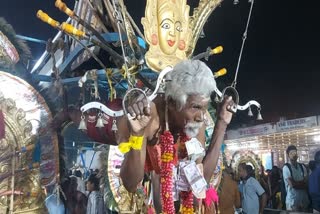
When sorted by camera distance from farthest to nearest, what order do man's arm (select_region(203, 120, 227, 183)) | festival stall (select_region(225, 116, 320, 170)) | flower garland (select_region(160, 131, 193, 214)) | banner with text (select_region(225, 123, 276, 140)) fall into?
banner with text (select_region(225, 123, 276, 140)) → festival stall (select_region(225, 116, 320, 170)) → man's arm (select_region(203, 120, 227, 183)) → flower garland (select_region(160, 131, 193, 214))

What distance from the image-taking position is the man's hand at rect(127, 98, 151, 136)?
1574mm

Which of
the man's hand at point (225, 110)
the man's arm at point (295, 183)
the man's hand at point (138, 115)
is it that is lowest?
the man's arm at point (295, 183)

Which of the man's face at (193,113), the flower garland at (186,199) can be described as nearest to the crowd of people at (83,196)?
the flower garland at (186,199)

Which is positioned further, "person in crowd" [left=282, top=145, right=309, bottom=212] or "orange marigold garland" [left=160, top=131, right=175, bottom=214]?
"person in crowd" [left=282, top=145, right=309, bottom=212]

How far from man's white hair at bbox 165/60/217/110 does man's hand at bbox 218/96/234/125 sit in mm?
453

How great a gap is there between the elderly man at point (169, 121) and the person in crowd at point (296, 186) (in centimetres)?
345

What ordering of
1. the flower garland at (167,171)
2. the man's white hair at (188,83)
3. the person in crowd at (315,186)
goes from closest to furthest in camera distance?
the man's white hair at (188,83) → the flower garland at (167,171) → the person in crowd at (315,186)

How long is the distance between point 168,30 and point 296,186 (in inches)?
128

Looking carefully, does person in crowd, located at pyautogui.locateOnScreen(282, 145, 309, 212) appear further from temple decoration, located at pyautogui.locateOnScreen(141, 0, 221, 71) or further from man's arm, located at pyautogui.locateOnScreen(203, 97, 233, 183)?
man's arm, located at pyautogui.locateOnScreen(203, 97, 233, 183)

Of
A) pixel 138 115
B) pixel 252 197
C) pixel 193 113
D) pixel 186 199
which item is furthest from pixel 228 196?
pixel 138 115

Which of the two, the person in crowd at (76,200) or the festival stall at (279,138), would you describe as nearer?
the person in crowd at (76,200)

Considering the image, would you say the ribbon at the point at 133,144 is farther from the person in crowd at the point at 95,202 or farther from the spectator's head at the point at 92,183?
the spectator's head at the point at 92,183

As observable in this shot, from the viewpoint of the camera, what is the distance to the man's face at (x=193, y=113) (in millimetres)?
1789

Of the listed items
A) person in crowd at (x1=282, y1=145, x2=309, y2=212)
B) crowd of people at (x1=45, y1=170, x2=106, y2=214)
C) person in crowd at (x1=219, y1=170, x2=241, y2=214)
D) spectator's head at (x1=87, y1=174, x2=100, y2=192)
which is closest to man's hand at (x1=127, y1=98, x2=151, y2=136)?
crowd of people at (x1=45, y1=170, x2=106, y2=214)
